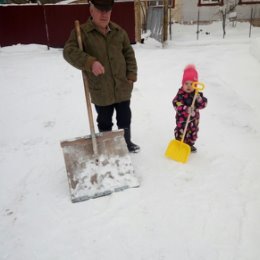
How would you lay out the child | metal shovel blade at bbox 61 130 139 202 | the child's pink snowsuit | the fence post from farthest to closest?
the fence post
the child's pink snowsuit
the child
metal shovel blade at bbox 61 130 139 202

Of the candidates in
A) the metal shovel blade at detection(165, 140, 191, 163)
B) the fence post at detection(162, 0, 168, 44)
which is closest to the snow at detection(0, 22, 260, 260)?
the metal shovel blade at detection(165, 140, 191, 163)

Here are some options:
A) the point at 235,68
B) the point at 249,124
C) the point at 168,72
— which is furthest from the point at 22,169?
the point at 235,68

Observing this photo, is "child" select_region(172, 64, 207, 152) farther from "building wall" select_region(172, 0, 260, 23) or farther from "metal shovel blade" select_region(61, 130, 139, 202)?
"building wall" select_region(172, 0, 260, 23)

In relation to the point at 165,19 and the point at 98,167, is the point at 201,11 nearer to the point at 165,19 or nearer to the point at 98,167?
the point at 165,19

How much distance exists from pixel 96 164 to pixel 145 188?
48cm

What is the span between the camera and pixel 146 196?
258cm

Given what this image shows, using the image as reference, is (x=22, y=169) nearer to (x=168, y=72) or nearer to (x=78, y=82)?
(x=78, y=82)

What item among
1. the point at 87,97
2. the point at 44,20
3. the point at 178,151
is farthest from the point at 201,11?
the point at 87,97

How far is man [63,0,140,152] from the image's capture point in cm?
247

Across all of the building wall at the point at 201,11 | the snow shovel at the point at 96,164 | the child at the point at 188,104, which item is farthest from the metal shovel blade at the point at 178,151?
the building wall at the point at 201,11

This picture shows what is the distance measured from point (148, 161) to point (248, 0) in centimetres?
1152

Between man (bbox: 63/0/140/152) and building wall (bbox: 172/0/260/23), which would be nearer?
man (bbox: 63/0/140/152)

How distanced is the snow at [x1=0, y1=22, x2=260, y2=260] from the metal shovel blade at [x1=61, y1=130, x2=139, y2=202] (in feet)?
0.28

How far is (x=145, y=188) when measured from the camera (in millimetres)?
2680
